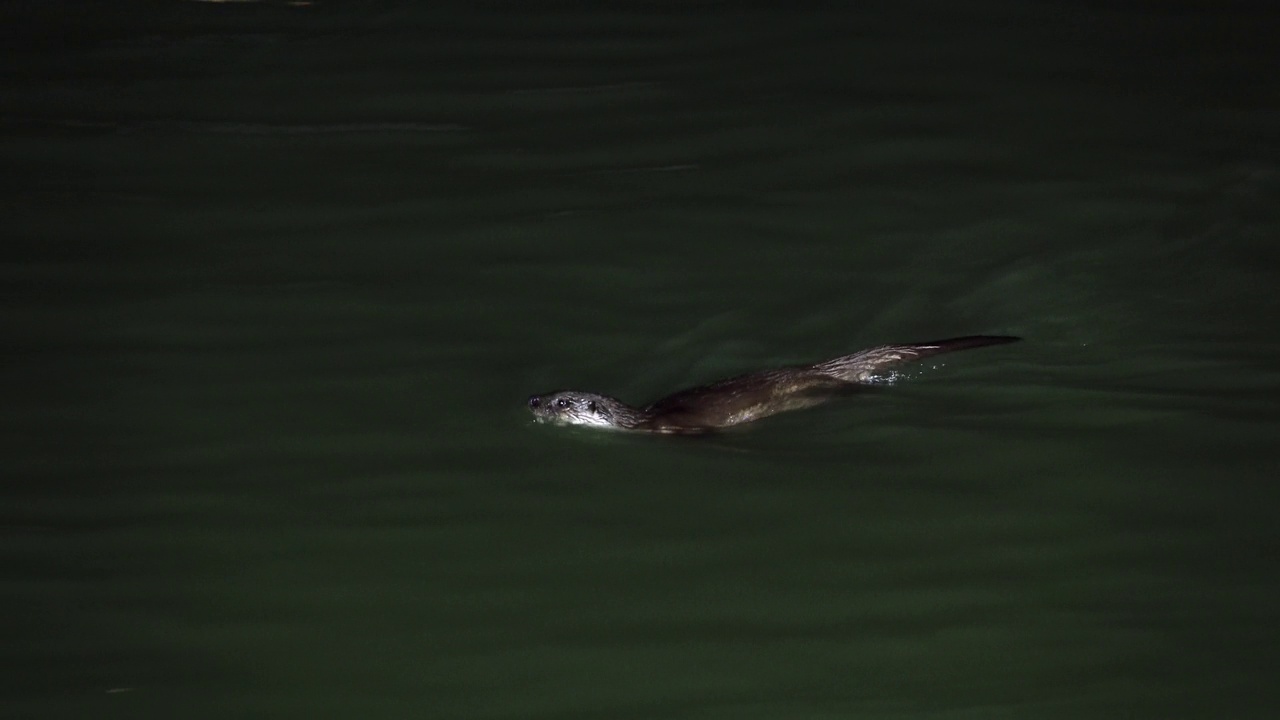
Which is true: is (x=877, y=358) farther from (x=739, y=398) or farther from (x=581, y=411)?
(x=581, y=411)

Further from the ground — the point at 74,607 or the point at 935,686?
the point at 74,607

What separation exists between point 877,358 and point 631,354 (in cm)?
103

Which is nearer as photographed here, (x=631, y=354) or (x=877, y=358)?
(x=877, y=358)

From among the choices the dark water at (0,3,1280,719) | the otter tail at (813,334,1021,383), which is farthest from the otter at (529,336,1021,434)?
the dark water at (0,3,1280,719)

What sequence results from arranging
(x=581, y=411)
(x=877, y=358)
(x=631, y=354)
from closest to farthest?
1. (x=581, y=411)
2. (x=877, y=358)
3. (x=631, y=354)

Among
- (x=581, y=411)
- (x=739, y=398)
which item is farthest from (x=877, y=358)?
(x=581, y=411)

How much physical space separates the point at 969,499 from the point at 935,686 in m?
0.99

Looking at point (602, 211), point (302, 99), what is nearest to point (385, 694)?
point (602, 211)

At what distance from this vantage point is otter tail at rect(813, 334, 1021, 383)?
577 centimetres

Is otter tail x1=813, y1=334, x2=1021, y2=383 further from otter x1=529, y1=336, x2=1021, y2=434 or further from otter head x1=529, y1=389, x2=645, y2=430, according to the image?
otter head x1=529, y1=389, x2=645, y2=430

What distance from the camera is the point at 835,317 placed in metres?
6.41

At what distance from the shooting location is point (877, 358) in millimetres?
5781

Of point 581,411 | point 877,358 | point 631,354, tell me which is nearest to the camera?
point 581,411

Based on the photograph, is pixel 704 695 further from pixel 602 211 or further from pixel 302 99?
pixel 302 99
